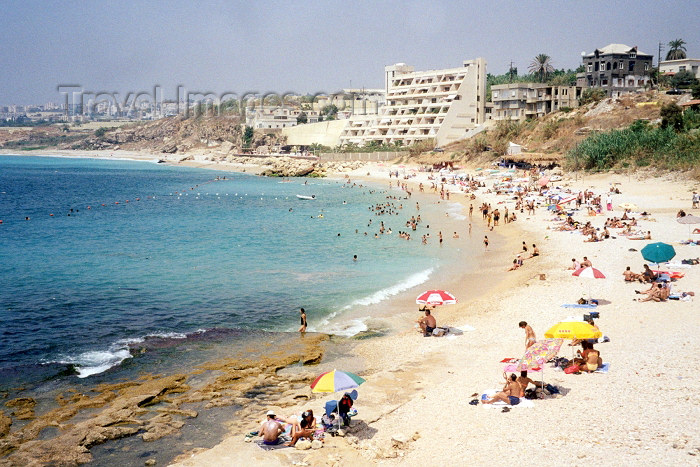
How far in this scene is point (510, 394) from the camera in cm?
1187

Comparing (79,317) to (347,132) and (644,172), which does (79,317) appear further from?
(347,132)

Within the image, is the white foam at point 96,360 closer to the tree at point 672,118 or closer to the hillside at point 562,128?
the tree at point 672,118

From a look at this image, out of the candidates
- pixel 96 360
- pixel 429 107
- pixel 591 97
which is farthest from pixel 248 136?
pixel 96 360

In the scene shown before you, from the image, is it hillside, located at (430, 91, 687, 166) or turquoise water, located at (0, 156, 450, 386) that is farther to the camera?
hillside, located at (430, 91, 687, 166)

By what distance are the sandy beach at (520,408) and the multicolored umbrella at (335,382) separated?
3.12 ft

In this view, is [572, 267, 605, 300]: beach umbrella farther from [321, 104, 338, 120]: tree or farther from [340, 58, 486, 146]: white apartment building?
[321, 104, 338, 120]: tree

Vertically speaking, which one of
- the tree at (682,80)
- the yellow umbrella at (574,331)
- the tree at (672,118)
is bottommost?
the yellow umbrella at (574,331)

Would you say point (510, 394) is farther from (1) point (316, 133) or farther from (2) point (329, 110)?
(2) point (329, 110)

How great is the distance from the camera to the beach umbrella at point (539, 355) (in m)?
12.0

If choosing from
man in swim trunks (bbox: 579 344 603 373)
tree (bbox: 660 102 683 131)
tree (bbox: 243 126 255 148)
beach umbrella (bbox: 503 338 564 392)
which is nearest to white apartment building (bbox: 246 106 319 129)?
tree (bbox: 243 126 255 148)

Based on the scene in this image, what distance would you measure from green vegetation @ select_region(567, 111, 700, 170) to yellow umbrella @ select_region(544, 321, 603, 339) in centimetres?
3757

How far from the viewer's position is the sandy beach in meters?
9.84

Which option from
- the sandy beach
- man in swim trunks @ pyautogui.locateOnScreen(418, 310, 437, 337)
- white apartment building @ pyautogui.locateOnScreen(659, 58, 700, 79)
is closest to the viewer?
the sandy beach

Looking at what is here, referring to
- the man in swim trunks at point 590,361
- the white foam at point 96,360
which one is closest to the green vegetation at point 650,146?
the man in swim trunks at point 590,361
